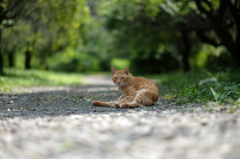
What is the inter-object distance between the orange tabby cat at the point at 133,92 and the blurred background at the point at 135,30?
229 inches

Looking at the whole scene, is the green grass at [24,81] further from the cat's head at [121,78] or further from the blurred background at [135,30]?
the cat's head at [121,78]

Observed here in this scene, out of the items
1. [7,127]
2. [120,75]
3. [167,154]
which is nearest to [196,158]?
[167,154]

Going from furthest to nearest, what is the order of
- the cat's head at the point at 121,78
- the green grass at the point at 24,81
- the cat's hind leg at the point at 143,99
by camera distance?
1. the green grass at the point at 24,81
2. the cat's head at the point at 121,78
3. the cat's hind leg at the point at 143,99

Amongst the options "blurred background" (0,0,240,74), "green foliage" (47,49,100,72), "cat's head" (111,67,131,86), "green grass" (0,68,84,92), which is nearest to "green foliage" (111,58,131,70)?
"blurred background" (0,0,240,74)

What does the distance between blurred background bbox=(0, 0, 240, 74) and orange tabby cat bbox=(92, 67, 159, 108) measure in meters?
5.82

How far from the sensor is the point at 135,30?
1583 cm

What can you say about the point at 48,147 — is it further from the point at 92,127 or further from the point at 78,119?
the point at 78,119

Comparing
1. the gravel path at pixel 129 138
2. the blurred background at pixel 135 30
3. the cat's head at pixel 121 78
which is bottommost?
the gravel path at pixel 129 138

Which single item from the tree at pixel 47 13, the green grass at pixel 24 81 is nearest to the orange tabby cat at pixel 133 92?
the green grass at pixel 24 81

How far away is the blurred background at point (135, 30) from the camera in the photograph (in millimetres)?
10094

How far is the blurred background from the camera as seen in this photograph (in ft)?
33.1

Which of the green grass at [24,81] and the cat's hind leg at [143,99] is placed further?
the green grass at [24,81]

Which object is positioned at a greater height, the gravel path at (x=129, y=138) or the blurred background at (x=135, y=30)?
the blurred background at (x=135, y=30)

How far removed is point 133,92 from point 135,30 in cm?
1163
